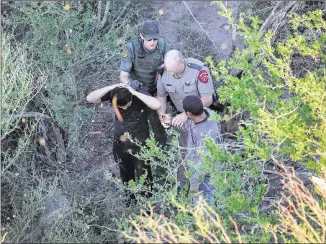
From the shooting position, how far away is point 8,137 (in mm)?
7152

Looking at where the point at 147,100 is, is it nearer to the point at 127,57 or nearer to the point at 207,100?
the point at 207,100

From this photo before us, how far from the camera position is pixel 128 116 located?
257 inches

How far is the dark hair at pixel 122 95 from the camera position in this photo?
6371mm

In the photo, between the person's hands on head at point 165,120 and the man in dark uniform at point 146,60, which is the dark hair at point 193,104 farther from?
the man in dark uniform at point 146,60

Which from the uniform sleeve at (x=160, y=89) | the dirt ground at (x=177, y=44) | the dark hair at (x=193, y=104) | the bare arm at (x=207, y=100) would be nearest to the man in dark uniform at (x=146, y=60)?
the uniform sleeve at (x=160, y=89)

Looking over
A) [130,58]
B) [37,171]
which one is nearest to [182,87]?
[130,58]

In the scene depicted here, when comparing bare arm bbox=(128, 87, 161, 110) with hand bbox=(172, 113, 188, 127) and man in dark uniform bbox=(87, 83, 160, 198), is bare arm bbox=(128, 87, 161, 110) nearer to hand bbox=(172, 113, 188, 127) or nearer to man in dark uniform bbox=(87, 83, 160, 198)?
man in dark uniform bbox=(87, 83, 160, 198)

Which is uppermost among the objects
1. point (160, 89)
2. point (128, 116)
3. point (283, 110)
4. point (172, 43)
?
point (283, 110)

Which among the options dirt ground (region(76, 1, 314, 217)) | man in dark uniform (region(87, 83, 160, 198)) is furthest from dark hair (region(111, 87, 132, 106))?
dirt ground (region(76, 1, 314, 217))

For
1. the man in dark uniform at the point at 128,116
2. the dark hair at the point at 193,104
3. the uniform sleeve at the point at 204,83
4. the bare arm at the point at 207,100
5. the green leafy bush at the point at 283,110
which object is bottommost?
the man in dark uniform at the point at 128,116

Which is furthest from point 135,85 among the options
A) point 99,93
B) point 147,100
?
point 99,93

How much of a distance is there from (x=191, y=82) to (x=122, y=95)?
728 mm

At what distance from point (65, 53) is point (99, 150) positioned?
1.27 m

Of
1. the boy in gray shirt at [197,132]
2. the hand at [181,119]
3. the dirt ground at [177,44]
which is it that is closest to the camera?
the boy in gray shirt at [197,132]
